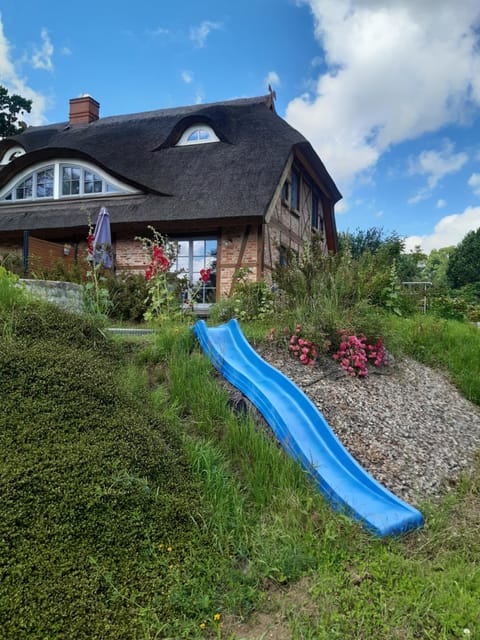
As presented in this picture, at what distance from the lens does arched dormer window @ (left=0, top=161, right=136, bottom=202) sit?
39.7ft

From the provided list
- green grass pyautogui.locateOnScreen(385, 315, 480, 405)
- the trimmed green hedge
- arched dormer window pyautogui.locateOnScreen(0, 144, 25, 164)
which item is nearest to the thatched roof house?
arched dormer window pyautogui.locateOnScreen(0, 144, 25, 164)

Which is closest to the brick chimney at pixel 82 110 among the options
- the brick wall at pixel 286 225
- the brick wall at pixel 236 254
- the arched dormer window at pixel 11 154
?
the arched dormer window at pixel 11 154

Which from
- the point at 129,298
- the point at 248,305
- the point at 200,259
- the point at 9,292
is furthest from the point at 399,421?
the point at 200,259

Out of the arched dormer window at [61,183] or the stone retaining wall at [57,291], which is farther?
the arched dormer window at [61,183]

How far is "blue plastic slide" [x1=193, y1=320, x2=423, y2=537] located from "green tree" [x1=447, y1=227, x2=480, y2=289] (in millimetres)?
30488

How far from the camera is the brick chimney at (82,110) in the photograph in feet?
54.9

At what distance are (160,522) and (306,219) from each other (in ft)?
44.5

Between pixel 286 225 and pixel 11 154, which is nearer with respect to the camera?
pixel 286 225

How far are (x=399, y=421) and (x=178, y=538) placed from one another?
2.17 metres

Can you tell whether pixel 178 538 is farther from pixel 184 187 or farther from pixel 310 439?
A: pixel 184 187

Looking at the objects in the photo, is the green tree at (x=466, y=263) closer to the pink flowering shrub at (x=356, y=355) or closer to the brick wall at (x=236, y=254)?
the brick wall at (x=236, y=254)

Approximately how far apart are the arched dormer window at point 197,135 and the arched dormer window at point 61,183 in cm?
241

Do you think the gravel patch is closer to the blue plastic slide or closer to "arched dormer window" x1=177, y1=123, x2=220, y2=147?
the blue plastic slide

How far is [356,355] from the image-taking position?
4328 millimetres
